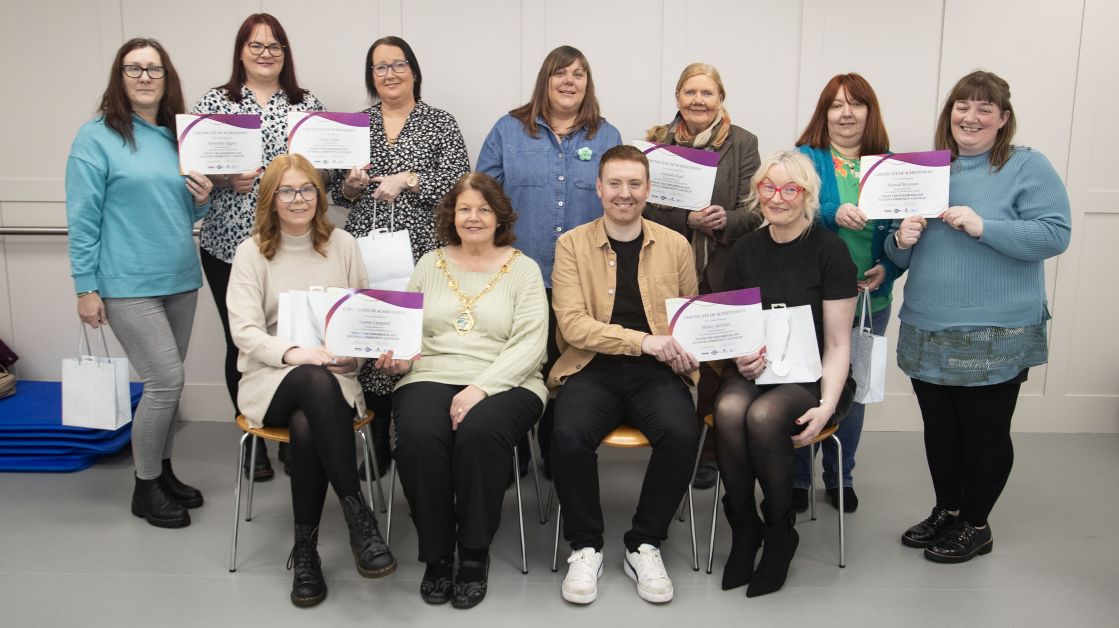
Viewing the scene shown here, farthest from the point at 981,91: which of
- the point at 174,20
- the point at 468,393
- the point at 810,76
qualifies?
the point at 174,20

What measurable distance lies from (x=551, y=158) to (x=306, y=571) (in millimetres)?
1781

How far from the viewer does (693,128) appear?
10.8ft

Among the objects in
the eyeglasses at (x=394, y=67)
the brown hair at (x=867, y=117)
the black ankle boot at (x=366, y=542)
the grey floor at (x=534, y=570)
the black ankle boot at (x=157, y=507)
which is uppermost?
the eyeglasses at (x=394, y=67)

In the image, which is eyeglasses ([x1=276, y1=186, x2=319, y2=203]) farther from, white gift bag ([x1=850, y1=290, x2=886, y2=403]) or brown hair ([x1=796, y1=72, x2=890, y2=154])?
white gift bag ([x1=850, y1=290, x2=886, y2=403])

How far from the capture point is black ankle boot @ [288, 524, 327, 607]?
2535 millimetres

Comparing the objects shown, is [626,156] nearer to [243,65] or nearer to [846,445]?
[846,445]

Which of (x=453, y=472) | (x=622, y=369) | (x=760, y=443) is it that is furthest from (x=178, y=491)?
(x=760, y=443)

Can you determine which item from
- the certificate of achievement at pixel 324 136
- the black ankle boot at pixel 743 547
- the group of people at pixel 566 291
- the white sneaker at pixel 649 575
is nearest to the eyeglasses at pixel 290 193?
the group of people at pixel 566 291

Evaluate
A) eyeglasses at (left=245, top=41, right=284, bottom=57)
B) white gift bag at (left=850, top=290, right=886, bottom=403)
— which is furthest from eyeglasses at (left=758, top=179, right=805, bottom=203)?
eyeglasses at (left=245, top=41, right=284, bottom=57)

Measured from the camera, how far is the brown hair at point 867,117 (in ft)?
9.73

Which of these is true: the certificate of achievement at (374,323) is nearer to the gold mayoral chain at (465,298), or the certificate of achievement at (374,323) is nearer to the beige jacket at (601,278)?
the gold mayoral chain at (465,298)

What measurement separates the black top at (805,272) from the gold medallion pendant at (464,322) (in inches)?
37.9

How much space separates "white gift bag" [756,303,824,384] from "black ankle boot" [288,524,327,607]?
156 centimetres

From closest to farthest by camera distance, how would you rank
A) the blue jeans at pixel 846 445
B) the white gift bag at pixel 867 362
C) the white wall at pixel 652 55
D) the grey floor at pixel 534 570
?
1. the grey floor at pixel 534 570
2. the white gift bag at pixel 867 362
3. the blue jeans at pixel 846 445
4. the white wall at pixel 652 55
